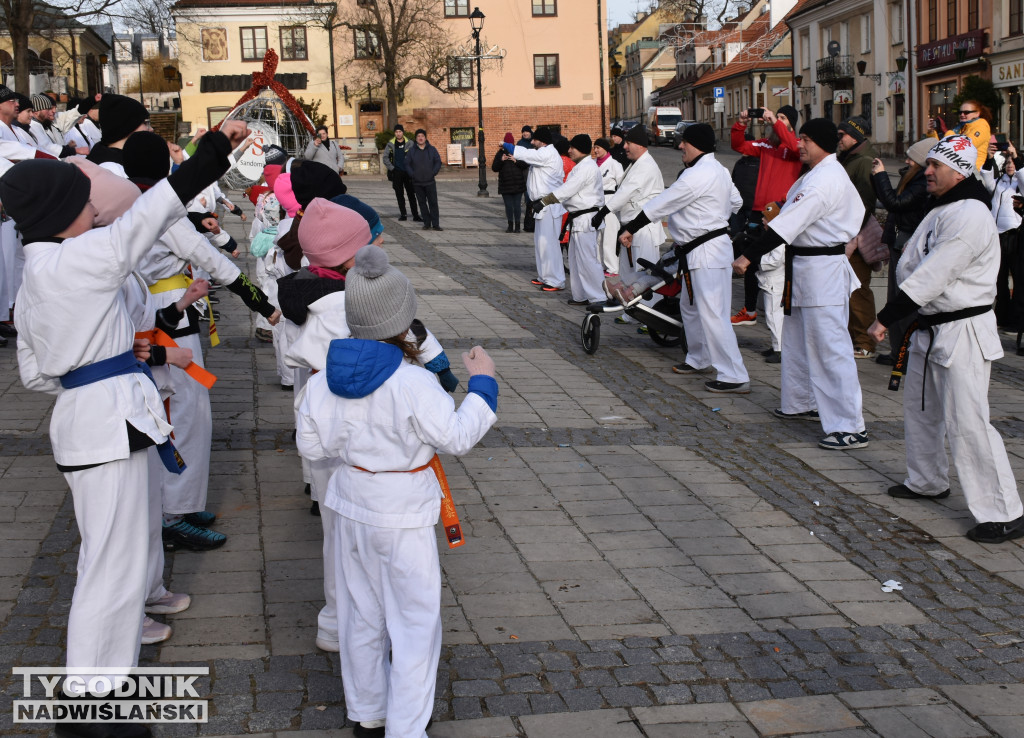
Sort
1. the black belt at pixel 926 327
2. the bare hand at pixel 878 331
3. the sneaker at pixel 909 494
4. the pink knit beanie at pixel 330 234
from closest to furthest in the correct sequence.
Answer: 1. the pink knit beanie at pixel 330 234
2. the black belt at pixel 926 327
3. the bare hand at pixel 878 331
4. the sneaker at pixel 909 494

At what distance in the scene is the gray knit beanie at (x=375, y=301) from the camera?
11.0 feet

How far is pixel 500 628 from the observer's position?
4.45 meters

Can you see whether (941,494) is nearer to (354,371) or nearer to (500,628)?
(500,628)

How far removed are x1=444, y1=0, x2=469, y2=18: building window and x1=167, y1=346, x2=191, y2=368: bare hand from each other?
49124 millimetres

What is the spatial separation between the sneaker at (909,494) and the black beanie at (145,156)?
4.31 m

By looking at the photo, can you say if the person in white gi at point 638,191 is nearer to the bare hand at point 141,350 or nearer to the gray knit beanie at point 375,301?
the bare hand at point 141,350

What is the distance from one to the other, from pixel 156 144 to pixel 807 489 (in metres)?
4.05

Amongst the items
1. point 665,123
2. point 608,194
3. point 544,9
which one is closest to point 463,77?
point 544,9

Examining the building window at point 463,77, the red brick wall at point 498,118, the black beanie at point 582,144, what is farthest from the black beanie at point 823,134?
the red brick wall at point 498,118

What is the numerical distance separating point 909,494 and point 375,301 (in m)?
4.00

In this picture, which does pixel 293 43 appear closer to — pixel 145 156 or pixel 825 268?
pixel 825 268

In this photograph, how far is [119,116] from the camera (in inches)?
230

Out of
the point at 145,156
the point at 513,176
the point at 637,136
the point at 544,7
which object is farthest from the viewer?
the point at 544,7

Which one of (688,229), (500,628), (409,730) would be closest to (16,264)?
(688,229)
